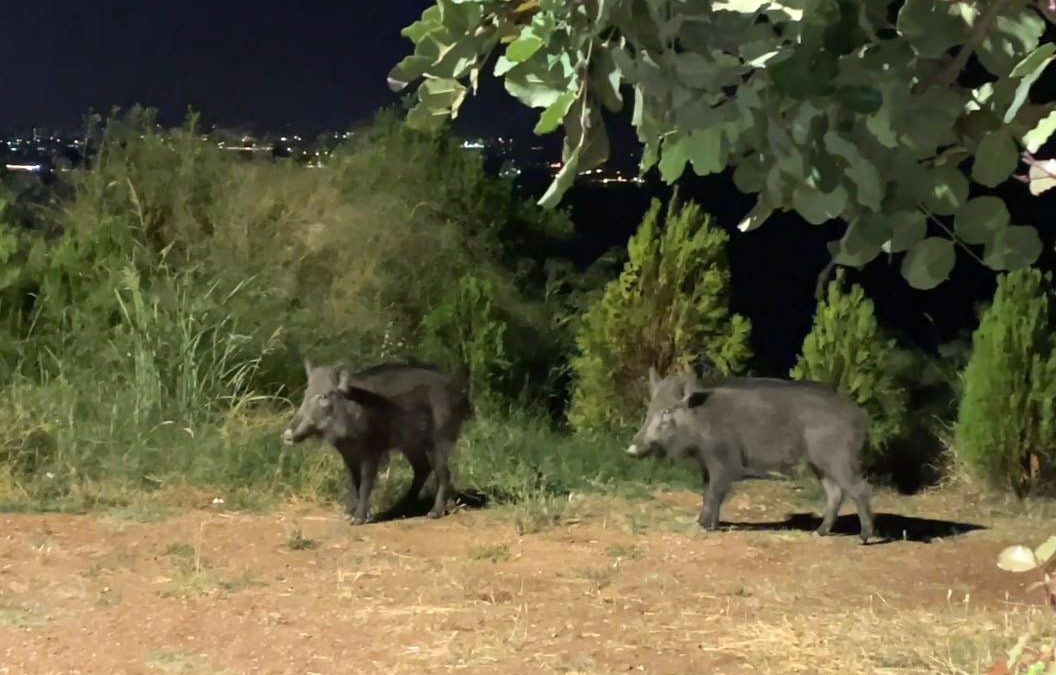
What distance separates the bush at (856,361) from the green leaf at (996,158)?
6.16 metres

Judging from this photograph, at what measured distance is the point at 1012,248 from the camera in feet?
6.89

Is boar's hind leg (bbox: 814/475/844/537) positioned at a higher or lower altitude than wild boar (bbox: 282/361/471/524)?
lower

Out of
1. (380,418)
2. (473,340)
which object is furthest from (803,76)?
(473,340)

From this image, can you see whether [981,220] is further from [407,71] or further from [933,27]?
[407,71]

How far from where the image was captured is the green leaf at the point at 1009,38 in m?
1.98

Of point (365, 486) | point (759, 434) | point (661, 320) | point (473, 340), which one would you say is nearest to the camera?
point (759, 434)

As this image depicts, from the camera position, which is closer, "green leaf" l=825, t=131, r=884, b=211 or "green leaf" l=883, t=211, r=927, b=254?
"green leaf" l=825, t=131, r=884, b=211

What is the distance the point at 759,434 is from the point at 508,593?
178 cm

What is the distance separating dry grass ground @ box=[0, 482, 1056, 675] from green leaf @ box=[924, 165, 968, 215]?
106 inches

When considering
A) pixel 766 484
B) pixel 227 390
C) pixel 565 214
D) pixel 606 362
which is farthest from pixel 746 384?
pixel 565 214

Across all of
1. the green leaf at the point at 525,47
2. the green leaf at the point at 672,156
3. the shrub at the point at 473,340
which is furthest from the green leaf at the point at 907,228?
the shrub at the point at 473,340

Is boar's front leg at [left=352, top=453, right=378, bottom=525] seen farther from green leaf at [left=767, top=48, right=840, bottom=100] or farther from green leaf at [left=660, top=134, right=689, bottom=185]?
green leaf at [left=767, top=48, right=840, bottom=100]

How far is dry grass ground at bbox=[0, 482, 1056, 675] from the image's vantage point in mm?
4637

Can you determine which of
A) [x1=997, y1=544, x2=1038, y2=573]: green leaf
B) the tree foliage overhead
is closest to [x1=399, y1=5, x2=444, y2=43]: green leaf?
the tree foliage overhead
